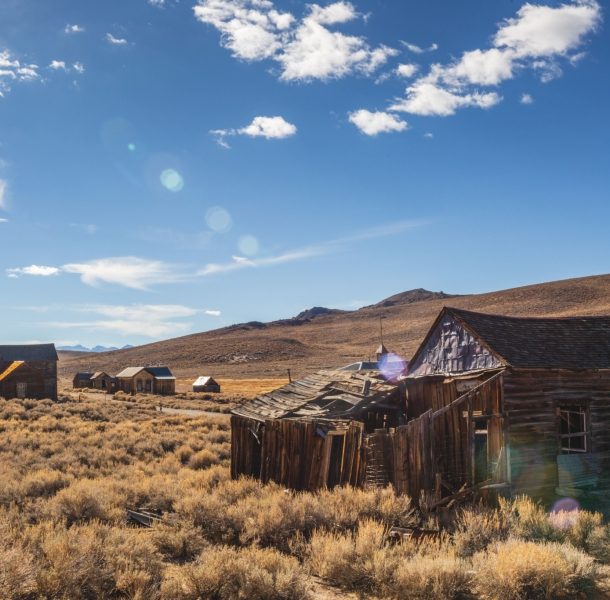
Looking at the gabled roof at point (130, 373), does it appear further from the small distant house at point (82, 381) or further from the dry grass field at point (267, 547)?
the dry grass field at point (267, 547)

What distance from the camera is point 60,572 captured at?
6359 mm

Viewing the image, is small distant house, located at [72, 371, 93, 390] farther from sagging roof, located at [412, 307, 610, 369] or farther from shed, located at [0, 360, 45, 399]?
sagging roof, located at [412, 307, 610, 369]

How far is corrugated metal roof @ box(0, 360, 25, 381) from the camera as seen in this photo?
141 ft

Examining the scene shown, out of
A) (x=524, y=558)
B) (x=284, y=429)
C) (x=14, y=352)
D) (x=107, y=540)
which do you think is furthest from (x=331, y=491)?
(x=14, y=352)

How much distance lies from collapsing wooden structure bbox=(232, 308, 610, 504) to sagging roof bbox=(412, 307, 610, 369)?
0.03 meters

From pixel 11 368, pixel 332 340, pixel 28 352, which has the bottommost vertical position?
pixel 11 368

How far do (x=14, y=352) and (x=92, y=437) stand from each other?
103ft

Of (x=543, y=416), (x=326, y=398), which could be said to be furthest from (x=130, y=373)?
(x=543, y=416)

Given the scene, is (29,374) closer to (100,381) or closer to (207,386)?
(207,386)

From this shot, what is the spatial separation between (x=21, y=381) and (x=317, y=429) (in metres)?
38.3

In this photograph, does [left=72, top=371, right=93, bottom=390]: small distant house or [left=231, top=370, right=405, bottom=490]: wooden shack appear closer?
[left=231, top=370, right=405, bottom=490]: wooden shack

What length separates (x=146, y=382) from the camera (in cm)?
5834

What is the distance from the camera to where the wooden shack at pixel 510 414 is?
409 inches

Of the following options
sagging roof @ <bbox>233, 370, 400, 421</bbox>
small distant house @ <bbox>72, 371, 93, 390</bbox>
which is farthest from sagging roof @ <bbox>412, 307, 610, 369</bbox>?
small distant house @ <bbox>72, 371, 93, 390</bbox>
